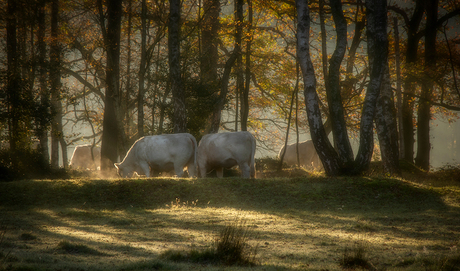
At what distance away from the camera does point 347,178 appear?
40.5 ft

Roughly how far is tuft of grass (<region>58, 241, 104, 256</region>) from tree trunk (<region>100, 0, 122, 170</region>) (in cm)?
1456

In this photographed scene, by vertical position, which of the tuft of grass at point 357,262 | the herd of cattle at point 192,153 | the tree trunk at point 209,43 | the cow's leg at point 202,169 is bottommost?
the tuft of grass at point 357,262

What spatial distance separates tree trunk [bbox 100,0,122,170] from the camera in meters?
19.6

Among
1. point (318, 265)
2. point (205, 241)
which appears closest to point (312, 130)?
point (205, 241)

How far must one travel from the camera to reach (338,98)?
14.2m

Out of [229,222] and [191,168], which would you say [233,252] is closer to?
[229,222]

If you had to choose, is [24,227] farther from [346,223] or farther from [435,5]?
[435,5]

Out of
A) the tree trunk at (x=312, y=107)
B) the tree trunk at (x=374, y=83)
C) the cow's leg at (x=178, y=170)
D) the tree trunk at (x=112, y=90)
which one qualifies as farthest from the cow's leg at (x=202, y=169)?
the tree trunk at (x=112, y=90)

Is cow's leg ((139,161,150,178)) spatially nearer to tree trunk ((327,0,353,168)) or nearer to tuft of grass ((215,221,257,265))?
tree trunk ((327,0,353,168))

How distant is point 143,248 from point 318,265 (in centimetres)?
266

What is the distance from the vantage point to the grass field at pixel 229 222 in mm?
5238

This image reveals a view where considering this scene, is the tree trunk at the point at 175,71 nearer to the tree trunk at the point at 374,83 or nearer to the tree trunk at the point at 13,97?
the tree trunk at the point at 13,97

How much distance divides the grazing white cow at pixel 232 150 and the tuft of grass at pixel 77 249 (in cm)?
982

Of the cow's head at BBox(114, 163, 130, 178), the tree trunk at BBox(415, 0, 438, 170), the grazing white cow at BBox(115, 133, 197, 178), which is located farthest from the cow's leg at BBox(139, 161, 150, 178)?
the tree trunk at BBox(415, 0, 438, 170)
